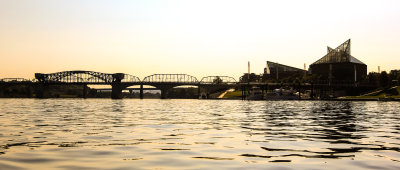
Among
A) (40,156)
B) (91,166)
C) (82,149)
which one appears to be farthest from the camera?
(82,149)

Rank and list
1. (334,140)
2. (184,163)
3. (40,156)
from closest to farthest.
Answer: (184,163) → (40,156) → (334,140)

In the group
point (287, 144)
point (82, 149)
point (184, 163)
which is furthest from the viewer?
point (287, 144)

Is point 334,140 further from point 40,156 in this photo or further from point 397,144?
point 40,156

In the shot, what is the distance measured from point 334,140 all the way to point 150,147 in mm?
9803

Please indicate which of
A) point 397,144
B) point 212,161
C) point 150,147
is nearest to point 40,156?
point 150,147

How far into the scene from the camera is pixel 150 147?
1811 centimetres

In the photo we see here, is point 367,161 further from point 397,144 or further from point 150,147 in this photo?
point 150,147

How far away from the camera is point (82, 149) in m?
17.0

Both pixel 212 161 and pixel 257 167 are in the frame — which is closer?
pixel 257 167

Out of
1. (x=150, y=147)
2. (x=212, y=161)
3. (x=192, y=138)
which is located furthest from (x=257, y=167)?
(x=192, y=138)

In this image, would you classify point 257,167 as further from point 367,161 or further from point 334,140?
point 334,140

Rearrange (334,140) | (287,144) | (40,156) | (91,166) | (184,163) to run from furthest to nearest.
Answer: (334,140) → (287,144) → (40,156) → (184,163) → (91,166)

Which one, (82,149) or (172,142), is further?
(172,142)

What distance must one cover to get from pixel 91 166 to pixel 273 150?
7.80 m
